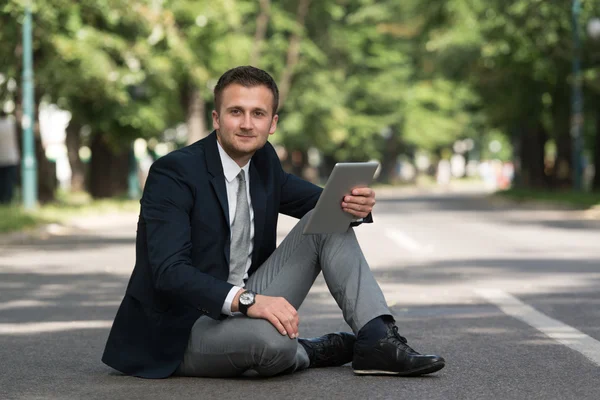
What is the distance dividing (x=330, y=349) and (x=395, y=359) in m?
0.57

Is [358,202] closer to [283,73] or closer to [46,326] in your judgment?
[46,326]

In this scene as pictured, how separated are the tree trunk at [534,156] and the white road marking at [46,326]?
3688 cm

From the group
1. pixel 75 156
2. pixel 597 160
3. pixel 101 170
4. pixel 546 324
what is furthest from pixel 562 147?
pixel 546 324

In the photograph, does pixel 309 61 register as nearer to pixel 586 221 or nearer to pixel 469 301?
pixel 586 221

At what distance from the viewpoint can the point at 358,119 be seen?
217ft

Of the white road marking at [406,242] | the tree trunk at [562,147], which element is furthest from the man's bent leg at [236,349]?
the tree trunk at [562,147]

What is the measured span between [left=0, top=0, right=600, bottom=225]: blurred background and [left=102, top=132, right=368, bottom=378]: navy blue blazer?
18.6 metres

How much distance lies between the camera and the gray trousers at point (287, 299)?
588 cm

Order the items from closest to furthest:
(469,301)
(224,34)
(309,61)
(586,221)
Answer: (469,301)
(586,221)
(224,34)
(309,61)

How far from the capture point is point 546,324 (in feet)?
27.6

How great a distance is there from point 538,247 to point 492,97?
24.2 metres

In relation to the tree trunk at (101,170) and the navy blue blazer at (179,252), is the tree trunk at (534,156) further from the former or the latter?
the navy blue blazer at (179,252)

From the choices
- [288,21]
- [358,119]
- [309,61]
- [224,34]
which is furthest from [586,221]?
[358,119]

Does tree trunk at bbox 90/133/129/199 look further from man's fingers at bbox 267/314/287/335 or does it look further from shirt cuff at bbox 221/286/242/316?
man's fingers at bbox 267/314/287/335
